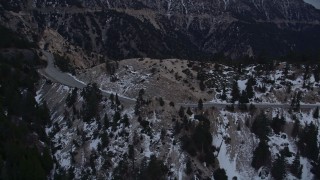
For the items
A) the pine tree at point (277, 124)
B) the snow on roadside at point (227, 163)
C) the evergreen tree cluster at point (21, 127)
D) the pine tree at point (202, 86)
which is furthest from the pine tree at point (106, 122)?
the pine tree at point (277, 124)

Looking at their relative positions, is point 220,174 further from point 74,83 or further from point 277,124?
point 74,83

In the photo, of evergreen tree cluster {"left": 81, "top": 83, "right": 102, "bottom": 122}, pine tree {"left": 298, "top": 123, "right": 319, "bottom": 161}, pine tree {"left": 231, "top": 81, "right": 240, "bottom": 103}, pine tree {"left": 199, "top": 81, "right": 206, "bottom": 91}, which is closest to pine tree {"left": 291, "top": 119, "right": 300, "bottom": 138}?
pine tree {"left": 298, "top": 123, "right": 319, "bottom": 161}

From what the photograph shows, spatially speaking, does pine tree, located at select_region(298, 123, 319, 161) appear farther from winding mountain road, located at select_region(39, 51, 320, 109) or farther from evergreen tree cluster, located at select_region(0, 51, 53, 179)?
evergreen tree cluster, located at select_region(0, 51, 53, 179)

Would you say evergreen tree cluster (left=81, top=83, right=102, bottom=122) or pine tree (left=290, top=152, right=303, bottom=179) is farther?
evergreen tree cluster (left=81, top=83, right=102, bottom=122)

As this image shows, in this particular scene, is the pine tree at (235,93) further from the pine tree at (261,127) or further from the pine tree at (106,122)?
the pine tree at (106,122)

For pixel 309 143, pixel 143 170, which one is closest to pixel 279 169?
pixel 309 143

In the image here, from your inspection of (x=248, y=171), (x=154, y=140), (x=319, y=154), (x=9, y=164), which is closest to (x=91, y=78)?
(x=154, y=140)

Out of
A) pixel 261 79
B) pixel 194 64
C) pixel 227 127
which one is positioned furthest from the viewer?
pixel 194 64

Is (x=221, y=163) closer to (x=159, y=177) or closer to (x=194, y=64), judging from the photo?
(x=159, y=177)

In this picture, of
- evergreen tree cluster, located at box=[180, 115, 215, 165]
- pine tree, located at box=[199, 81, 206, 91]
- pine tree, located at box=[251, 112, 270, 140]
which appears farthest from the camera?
pine tree, located at box=[199, 81, 206, 91]
